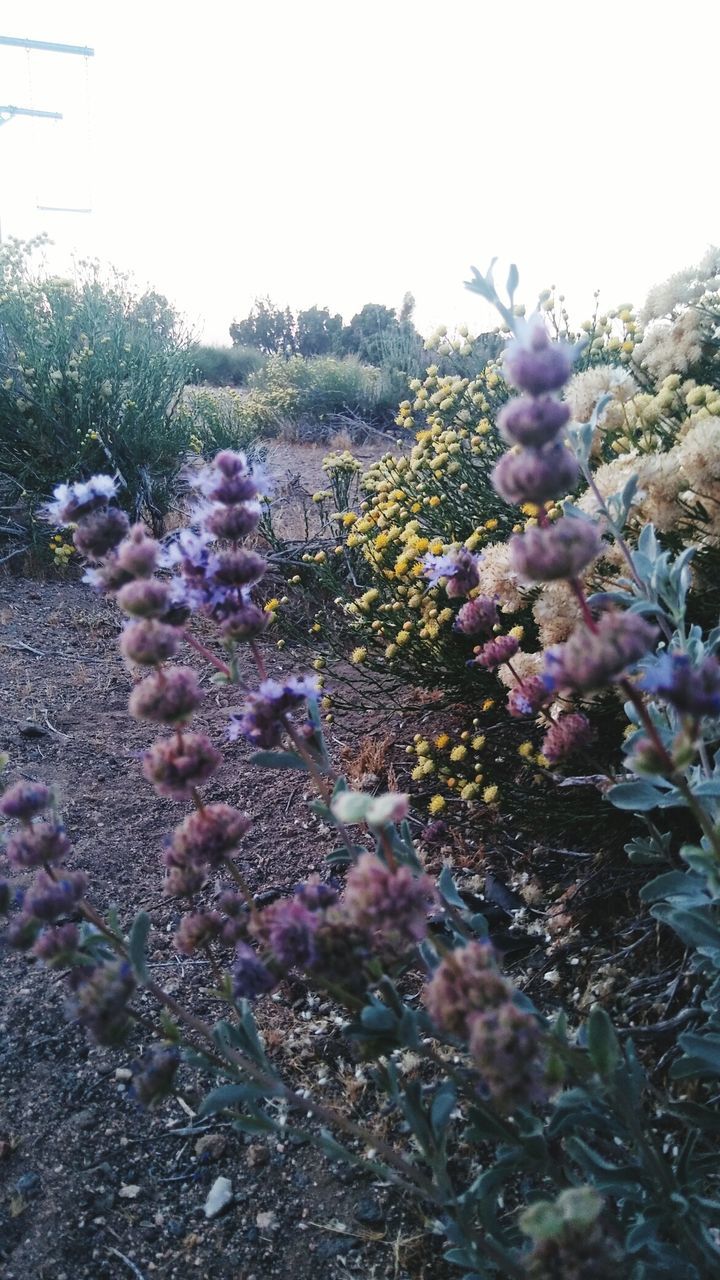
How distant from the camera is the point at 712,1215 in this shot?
1.35 meters

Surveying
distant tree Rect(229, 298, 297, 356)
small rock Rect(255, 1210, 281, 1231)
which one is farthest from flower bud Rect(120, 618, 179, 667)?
distant tree Rect(229, 298, 297, 356)

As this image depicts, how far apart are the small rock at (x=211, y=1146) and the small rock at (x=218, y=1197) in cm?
7

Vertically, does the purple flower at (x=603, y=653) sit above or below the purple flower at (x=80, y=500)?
below

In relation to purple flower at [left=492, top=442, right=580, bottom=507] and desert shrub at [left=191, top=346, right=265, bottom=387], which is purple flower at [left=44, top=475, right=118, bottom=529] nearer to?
purple flower at [left=492, top=442, right=580, bottom=507]

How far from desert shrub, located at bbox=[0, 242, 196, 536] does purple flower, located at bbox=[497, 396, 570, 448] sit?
232 inches

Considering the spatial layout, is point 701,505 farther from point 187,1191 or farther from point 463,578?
point 187,1191

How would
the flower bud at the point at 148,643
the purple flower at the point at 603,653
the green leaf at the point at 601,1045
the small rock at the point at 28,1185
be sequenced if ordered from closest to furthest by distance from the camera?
the purple flower at the point at 603,653, the green leaf at the point at 601,1045, the flower bud at the point at 148,643, the small rock at the point at 28,1185

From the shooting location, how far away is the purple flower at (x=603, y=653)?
2.92ft

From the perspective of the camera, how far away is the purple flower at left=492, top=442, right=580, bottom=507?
93 cm

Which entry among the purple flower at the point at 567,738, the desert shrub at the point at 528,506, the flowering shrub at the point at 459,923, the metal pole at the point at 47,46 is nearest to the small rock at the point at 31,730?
the desert shrub at the point at 528,506

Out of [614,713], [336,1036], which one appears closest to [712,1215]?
[336,1036]

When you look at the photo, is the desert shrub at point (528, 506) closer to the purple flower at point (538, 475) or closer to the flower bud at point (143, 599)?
the purple flower at point (538, 475)

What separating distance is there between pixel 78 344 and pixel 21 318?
0.56 metres

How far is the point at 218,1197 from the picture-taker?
185 cm
